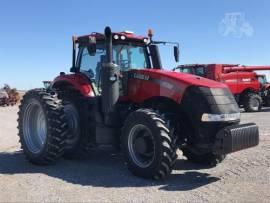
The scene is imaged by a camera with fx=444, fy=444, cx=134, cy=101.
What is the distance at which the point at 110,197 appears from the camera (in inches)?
237

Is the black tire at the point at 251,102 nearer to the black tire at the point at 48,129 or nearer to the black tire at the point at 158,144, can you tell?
the black tire at the point at 48,129

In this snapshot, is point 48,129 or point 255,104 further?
point 255,104

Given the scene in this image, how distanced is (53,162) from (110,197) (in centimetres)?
267

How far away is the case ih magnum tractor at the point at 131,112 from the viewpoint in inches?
273

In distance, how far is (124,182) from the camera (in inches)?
270

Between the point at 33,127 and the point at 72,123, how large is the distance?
0.96 meters

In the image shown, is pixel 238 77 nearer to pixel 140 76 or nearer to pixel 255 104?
pixel 255 104

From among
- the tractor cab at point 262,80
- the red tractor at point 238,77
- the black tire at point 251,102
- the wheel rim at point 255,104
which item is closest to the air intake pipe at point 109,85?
the red tractor at point 238,77

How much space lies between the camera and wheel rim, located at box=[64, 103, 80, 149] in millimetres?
8586

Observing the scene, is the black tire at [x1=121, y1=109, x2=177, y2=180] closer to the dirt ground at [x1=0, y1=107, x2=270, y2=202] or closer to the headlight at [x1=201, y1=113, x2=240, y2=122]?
the dirt ground at [x1=0, y1=107, x2=270, y2=202]

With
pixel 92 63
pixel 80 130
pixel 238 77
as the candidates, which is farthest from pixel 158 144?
pixel 238 77

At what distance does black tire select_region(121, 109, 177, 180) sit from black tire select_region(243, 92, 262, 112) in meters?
15.8

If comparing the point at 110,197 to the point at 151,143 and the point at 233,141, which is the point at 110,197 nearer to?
the point at 151,143

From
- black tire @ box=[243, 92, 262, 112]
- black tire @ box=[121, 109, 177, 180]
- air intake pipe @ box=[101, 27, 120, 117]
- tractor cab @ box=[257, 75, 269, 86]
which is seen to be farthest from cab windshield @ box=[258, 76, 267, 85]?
black tire @ box=[121, 109, 177, 180]
